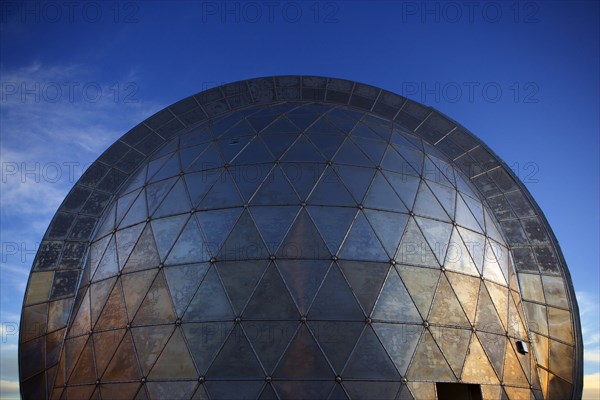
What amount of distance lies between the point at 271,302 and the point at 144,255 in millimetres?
4822

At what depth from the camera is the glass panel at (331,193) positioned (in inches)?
559

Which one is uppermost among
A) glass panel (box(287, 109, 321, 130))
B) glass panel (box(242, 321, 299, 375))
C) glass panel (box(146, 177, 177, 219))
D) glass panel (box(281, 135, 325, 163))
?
glass panel (box(287, 109, 321, 130))

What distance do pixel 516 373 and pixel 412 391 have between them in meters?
4.51

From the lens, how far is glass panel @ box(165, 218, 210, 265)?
1355cm

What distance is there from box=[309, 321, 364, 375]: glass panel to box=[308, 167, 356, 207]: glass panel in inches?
151

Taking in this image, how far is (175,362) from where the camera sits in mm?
12133

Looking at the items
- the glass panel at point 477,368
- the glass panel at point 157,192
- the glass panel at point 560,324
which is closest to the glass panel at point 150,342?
the glass panel at point 157,192

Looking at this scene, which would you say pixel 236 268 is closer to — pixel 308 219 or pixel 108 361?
pixel 308 219

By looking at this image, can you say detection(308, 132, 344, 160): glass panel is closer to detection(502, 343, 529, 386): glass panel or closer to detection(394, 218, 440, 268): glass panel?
detection(394, 218, 440, 268): glass panel

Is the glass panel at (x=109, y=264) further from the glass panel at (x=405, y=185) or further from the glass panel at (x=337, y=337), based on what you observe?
the glass panel at (x=405, y=185)

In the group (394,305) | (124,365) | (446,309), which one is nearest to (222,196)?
(124,365)

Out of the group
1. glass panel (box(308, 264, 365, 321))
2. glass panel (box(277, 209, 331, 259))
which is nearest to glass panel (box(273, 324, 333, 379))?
glass panel (box(308, 264, 365, 321))

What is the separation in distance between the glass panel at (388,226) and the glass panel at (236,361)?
4.96 metres

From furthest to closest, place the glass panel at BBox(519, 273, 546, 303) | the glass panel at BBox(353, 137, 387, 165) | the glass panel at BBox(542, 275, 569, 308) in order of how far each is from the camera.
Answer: the glass panel at BBox(542, 275, 569, 308), the glass panel at BBox(519, 273, 546, 303), the glass panel at BBox(353, 137, 387, 165)
